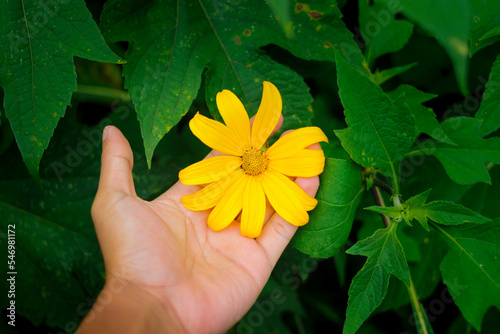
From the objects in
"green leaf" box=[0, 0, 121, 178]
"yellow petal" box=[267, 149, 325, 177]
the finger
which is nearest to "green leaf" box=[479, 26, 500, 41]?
"yellow petal" box=[267, 149, 325, 177]

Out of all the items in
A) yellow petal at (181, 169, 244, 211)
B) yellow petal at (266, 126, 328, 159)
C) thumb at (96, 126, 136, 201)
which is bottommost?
yellow petal at (181, 169, 244, 211)

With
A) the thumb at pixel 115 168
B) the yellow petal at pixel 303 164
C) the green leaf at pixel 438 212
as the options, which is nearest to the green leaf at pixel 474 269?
the green leaf at pixel 438 212

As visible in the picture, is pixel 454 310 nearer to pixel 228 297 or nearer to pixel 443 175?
pixel 443 175

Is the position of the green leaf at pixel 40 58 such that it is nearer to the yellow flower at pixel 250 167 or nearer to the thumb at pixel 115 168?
the thumb at pixel 115 168

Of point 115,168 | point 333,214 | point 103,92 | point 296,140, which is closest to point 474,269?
point 333,214

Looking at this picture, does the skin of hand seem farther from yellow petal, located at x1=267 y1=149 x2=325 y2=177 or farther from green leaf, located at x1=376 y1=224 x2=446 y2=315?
green leaf, located at x1=376 y1=224 x2=446 y2=315

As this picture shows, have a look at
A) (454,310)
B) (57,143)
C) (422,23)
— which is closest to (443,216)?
(422,23)
